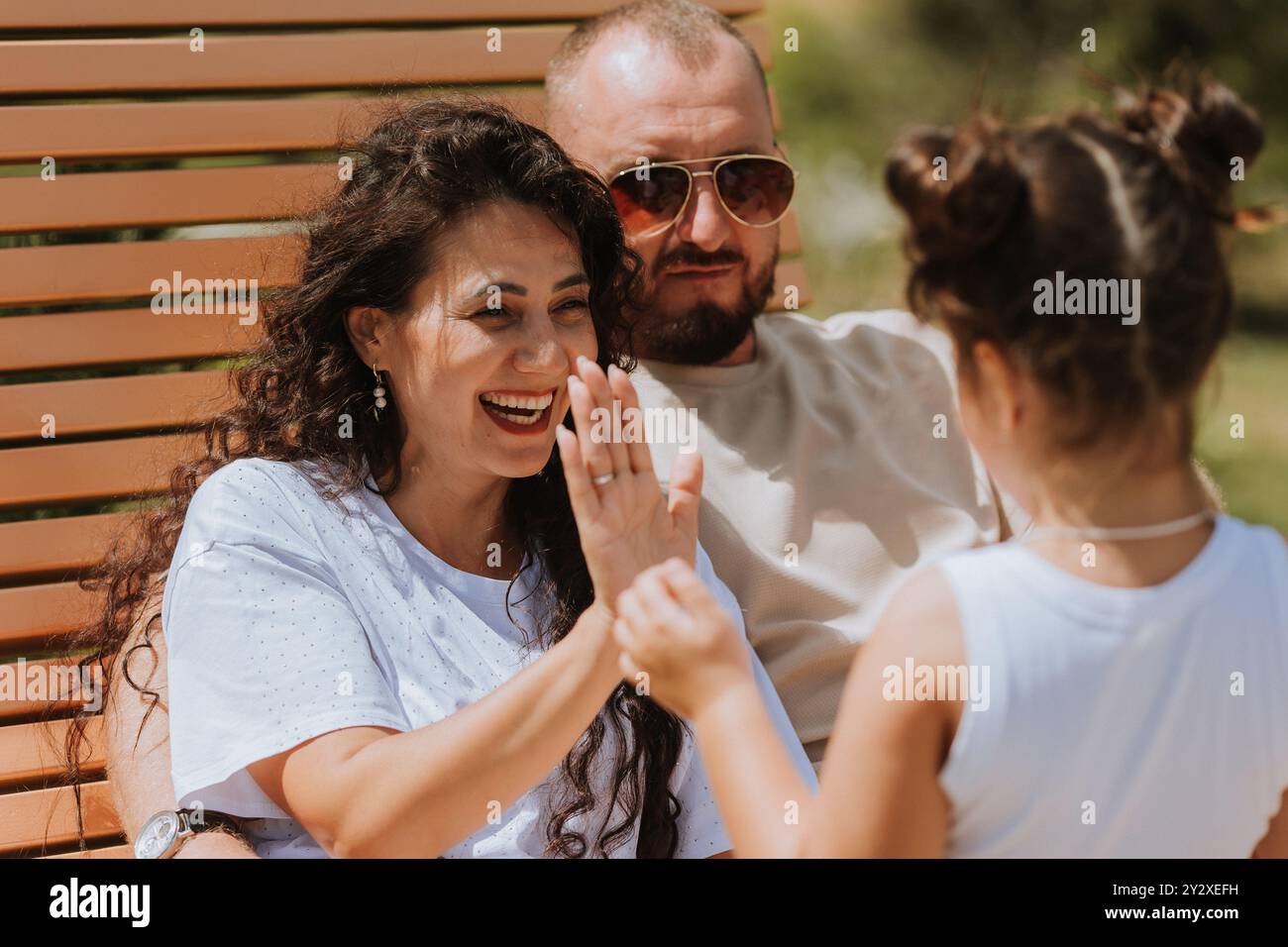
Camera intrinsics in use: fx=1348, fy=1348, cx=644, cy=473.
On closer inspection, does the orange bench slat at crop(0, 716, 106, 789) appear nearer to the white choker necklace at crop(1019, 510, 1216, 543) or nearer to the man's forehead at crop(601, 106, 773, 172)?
the man's forehead at crop(601, 106, 773, 172)

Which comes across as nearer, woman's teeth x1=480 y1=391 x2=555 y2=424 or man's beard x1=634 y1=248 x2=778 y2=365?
woman's teeth x1=480 y1=391 x2=555 y2=424

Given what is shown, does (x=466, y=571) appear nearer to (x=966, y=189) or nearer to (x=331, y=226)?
(x=331, y=226)

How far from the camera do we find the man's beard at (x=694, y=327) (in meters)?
2.67

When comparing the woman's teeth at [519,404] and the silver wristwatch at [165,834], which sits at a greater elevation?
the woman's teeth at [519,404]

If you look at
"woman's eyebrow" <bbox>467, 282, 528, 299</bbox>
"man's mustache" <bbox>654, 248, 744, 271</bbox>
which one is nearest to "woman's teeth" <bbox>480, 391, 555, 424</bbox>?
"woman's eyebrow" <bbox>467, 282, 528, 299</bbox>

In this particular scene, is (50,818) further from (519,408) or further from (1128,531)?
(1128,531)

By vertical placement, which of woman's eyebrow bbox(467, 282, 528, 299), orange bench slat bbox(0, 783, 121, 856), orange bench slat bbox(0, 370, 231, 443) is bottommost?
orange bench slat bbox(0, 783, 121, 856)

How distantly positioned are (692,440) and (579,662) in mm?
897

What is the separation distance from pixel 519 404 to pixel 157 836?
2.78ft

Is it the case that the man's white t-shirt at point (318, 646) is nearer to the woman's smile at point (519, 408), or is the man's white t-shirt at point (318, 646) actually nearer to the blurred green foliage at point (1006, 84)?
the woman's smile at point (519, 408)

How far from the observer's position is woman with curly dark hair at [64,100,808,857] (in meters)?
1.77

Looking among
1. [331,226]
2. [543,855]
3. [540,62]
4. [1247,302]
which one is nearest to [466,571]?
[543,855]

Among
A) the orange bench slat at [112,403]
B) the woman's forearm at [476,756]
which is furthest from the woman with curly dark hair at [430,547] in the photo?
the orange bench slat at [112,403]

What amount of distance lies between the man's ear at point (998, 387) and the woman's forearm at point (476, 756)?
576 mm
